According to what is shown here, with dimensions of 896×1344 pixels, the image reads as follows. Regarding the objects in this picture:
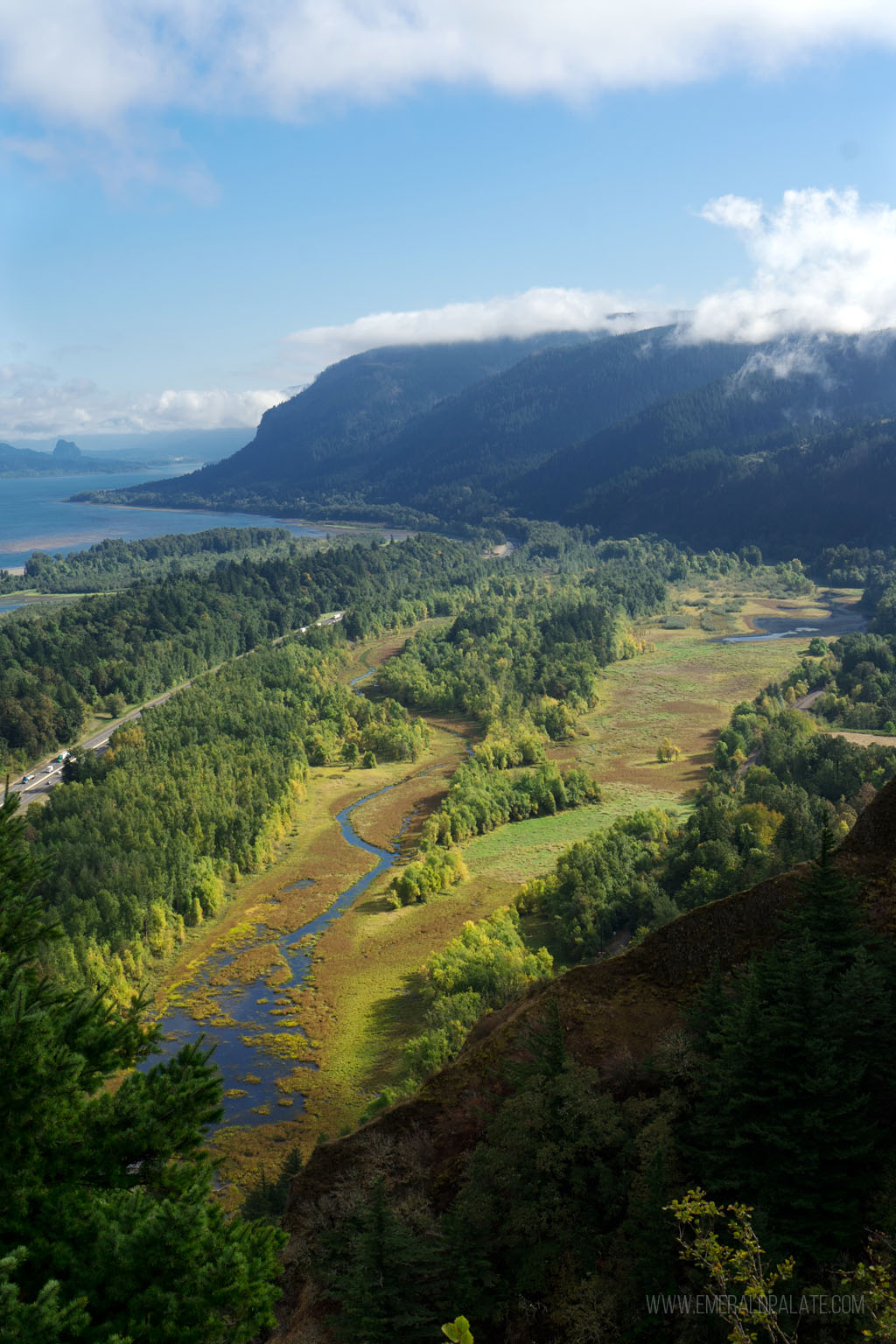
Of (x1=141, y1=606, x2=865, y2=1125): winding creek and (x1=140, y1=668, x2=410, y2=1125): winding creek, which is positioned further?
(x1=141, y1=606, x2=865, y2=1125): winding creek

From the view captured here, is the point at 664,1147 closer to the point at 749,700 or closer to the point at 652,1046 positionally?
the point at 652,1046

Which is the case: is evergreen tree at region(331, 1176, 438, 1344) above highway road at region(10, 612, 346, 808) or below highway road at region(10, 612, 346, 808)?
above

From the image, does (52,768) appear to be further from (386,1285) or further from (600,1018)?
(386,1285)

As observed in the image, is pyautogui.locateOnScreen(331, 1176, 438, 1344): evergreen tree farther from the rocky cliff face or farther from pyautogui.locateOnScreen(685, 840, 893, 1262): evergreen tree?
pyautogui.locateOnScreen(685, 840, 893, 1262): evergreen tree

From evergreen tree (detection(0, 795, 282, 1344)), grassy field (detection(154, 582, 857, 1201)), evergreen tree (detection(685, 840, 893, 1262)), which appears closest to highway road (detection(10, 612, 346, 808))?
grassy field (detection(154, 582, 857, 1201))

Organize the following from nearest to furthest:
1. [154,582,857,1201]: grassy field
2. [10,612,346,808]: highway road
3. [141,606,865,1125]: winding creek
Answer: [141,606,865,1125]: winding creek
[154,582,857,1201]: grassy field
[10,612,346,808]: highway road

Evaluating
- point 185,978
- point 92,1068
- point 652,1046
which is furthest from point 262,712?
point 92,1068

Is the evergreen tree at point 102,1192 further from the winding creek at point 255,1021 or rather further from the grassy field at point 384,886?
the winding creek at point 255,1021

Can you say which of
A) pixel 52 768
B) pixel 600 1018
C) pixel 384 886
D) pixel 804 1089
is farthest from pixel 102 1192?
pixel 52 768
